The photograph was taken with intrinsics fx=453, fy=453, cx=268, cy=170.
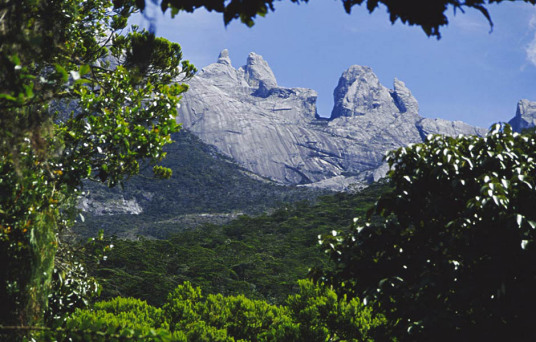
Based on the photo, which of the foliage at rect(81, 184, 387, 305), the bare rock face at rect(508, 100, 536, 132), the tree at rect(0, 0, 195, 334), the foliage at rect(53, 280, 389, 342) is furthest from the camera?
the bare rock face at rect(508, 100, 536, 132)

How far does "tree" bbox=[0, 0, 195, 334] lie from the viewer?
2863mm

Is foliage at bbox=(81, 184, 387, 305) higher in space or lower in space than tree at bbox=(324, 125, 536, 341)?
lower

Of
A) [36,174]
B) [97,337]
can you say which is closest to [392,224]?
[97,337]

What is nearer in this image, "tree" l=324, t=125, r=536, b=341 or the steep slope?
"tree" l=324, t=125, r=536, b=341

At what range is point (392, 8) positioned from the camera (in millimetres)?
2105

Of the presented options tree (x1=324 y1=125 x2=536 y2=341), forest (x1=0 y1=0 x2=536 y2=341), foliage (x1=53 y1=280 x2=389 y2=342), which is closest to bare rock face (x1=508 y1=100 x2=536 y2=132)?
foliage (x1=53 y1=280 x2=389 y2=342)

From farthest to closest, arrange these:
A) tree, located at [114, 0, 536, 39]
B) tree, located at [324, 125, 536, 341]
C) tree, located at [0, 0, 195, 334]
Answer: tree, located at [324, 125, 536, 341], tree, located at [0, 0, 195, 334], tree, located at [114, 0, 536, 39]

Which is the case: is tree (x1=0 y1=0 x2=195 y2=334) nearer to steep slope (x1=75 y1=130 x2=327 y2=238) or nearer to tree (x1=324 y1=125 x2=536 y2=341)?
tree (x1=324 y1=125 x2=536 y2=341)

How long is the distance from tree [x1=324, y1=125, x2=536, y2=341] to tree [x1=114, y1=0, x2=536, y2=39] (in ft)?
9.24

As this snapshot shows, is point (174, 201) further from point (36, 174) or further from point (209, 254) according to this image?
point (36, 174)

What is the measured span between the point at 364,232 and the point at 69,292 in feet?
12.4

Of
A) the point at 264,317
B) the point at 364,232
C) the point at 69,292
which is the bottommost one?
the point at 264,317

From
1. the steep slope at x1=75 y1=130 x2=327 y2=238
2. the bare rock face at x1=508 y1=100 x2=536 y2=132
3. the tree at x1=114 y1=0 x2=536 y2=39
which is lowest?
the tree at x1=114 y1=0 x2=536 y2=39

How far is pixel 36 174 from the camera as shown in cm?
467
